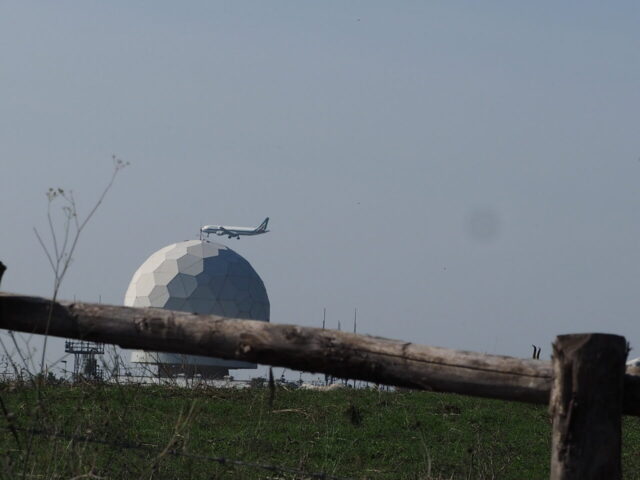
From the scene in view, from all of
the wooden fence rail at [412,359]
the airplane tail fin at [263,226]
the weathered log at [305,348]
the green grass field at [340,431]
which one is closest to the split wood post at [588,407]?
the wooden fence rail at [412,359]

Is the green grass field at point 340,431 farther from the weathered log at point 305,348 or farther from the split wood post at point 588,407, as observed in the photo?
the split wood post at point 588,407

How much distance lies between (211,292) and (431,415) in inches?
1337

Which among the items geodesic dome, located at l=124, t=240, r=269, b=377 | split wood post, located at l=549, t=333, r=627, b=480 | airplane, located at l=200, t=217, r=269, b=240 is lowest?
split wood post, located at l=549, t=333, r=627, b=480

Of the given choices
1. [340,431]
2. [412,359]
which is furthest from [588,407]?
[340,431]

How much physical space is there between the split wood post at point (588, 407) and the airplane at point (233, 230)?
87633 millimetres

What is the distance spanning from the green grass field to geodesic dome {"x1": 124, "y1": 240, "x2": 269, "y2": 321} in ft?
102

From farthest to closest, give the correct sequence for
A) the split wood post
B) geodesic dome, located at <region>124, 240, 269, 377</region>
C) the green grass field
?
Answer: geodesic dome, located at <region>124, 240, 269, 377</region> → the green grass field → the split wood post

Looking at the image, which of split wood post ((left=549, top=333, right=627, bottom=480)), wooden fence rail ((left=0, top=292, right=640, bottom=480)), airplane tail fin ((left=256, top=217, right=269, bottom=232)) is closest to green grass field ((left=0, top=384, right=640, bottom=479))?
wooden fence rail ((left=0, top=292, right=640, bottom=480))

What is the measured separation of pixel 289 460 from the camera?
10.6m

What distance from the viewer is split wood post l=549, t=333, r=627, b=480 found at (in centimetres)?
396

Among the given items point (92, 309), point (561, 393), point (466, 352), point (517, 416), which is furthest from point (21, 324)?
point (517, 416)

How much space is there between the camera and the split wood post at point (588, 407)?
3.96 metres

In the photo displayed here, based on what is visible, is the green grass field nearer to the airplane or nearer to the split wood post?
the split wood post

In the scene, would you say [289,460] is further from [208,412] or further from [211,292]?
[211,292]
